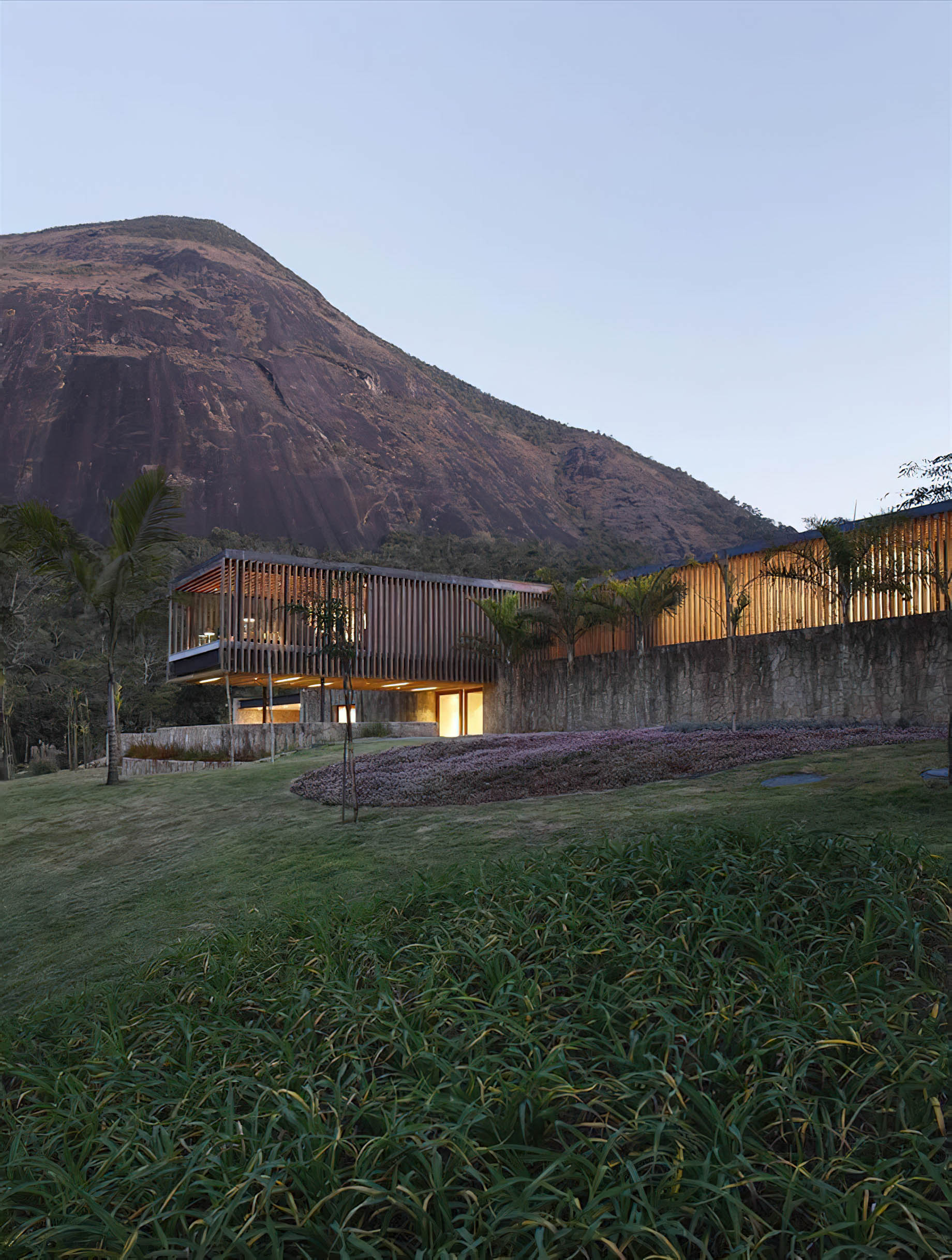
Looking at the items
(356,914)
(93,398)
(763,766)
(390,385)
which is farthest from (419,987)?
(390,385)

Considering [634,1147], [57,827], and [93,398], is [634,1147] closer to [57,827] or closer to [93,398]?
[57,827]

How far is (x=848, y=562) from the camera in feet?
55.5

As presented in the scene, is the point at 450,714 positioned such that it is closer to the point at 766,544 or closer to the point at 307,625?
the point at 307,625

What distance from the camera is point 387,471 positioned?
10344 centimetres

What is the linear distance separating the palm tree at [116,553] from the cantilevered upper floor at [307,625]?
8270 mm

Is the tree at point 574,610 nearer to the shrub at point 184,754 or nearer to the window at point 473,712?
the window at point 473,712

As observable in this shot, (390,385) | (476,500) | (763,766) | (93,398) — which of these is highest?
(390,385)

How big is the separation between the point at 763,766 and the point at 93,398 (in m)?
106

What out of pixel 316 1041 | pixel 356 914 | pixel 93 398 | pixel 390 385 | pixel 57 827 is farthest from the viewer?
pixel 390 385

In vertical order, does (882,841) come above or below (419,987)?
above

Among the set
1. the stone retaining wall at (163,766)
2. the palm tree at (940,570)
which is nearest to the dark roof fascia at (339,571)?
the stone retaining wall at (163,766)

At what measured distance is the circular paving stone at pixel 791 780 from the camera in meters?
6.91

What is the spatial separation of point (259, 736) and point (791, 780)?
14.4 m

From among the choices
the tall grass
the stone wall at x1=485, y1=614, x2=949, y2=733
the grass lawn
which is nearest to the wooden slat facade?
the stone wall at x1=485, y1=614, x2=949, y2=733
